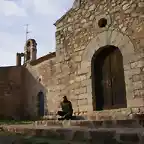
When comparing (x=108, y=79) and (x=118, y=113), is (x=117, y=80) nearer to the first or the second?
(x=108, y=79)

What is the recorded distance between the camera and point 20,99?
20.3m

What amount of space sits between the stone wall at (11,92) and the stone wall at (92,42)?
497 inches

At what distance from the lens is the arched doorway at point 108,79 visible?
21.6 ft

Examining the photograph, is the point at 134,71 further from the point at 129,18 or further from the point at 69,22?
the point at 69,22

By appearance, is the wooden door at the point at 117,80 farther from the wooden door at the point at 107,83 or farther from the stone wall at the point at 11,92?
the stone wall at the point at 11,92

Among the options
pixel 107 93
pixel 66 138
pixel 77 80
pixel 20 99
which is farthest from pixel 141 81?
pixel 20 99

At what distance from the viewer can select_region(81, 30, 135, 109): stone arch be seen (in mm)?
6167

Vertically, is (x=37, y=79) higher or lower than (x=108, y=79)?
higher

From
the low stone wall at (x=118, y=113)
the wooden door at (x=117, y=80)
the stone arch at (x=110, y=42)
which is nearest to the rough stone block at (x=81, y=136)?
the low stone wall at (x=118, y=113)

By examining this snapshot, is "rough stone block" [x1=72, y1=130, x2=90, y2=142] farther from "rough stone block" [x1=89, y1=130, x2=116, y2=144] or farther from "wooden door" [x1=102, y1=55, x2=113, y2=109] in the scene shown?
"wooden door" [x1=102, y1=55, x2=113, y2=109]

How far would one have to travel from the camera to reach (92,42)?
7.18 meters

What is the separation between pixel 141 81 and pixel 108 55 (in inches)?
60.0

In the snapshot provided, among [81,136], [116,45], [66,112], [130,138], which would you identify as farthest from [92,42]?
[130,138]

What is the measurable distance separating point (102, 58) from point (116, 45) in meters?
0.72
